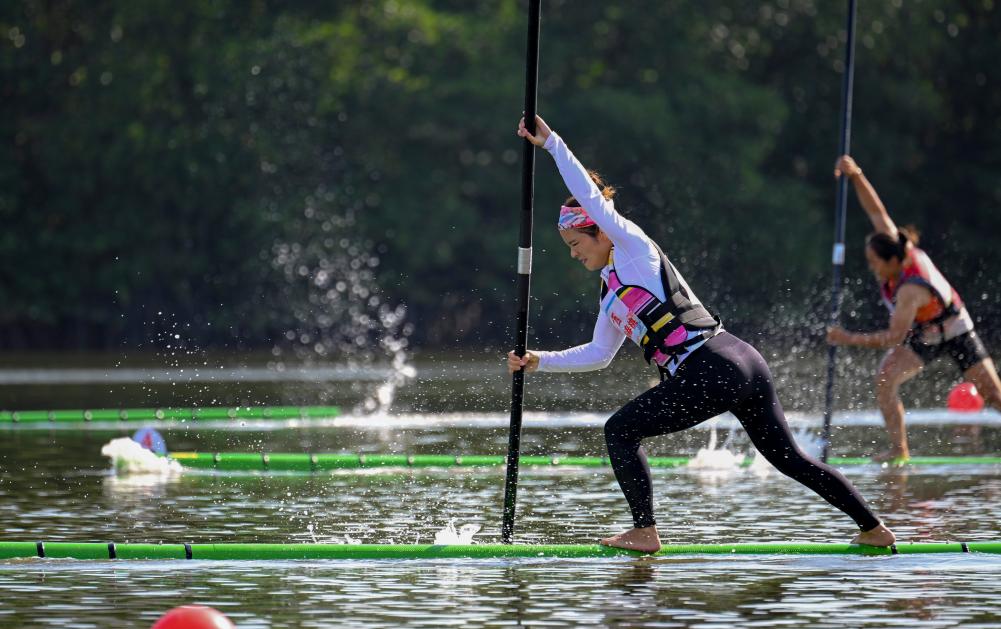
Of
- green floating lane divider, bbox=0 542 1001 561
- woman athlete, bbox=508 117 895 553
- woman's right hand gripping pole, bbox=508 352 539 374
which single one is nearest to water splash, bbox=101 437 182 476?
green floating lane divider, bbox=0 542 1001 561

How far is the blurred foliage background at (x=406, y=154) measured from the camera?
45.5 meters

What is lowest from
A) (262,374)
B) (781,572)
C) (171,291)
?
(781,572)

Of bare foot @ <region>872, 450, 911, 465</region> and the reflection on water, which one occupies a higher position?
bare foot @ <region>872, 450, 911, 465</region>

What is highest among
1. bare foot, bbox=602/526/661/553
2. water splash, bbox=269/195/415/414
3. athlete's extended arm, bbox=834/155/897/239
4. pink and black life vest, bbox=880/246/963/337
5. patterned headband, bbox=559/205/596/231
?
water splash, bbox=269/195/415/414

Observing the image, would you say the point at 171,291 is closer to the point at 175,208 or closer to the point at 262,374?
the point at 175,208

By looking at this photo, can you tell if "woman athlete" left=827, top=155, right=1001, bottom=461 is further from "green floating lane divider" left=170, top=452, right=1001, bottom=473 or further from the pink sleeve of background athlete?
the pink sleeve of background athlete

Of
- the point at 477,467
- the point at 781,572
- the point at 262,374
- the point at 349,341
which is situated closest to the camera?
the point at 781,572

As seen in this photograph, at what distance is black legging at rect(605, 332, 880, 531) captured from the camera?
30.8 ft

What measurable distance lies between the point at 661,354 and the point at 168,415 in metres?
11.8

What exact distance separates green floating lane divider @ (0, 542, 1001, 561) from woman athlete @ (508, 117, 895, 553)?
34cm

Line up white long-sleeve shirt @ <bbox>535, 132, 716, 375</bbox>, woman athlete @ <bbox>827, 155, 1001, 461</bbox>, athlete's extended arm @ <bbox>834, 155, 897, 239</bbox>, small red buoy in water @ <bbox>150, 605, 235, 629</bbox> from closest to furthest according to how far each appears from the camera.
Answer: small red buoy in water @ <bbox>150, 605, 235, 629</bbox>
white long-sleeve shirt @ <bbox>535, 132, 716, 375</bbox>
woman athlete @ <bbox>827, 155, 1001, 461</bbox>
athlete's extended arm @ <bbox>834, 155, 897, 239</bbox>

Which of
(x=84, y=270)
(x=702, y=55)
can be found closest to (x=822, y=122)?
(x=702, y=55)

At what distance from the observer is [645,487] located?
9.73 meters

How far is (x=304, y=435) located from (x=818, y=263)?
28.9 meters
